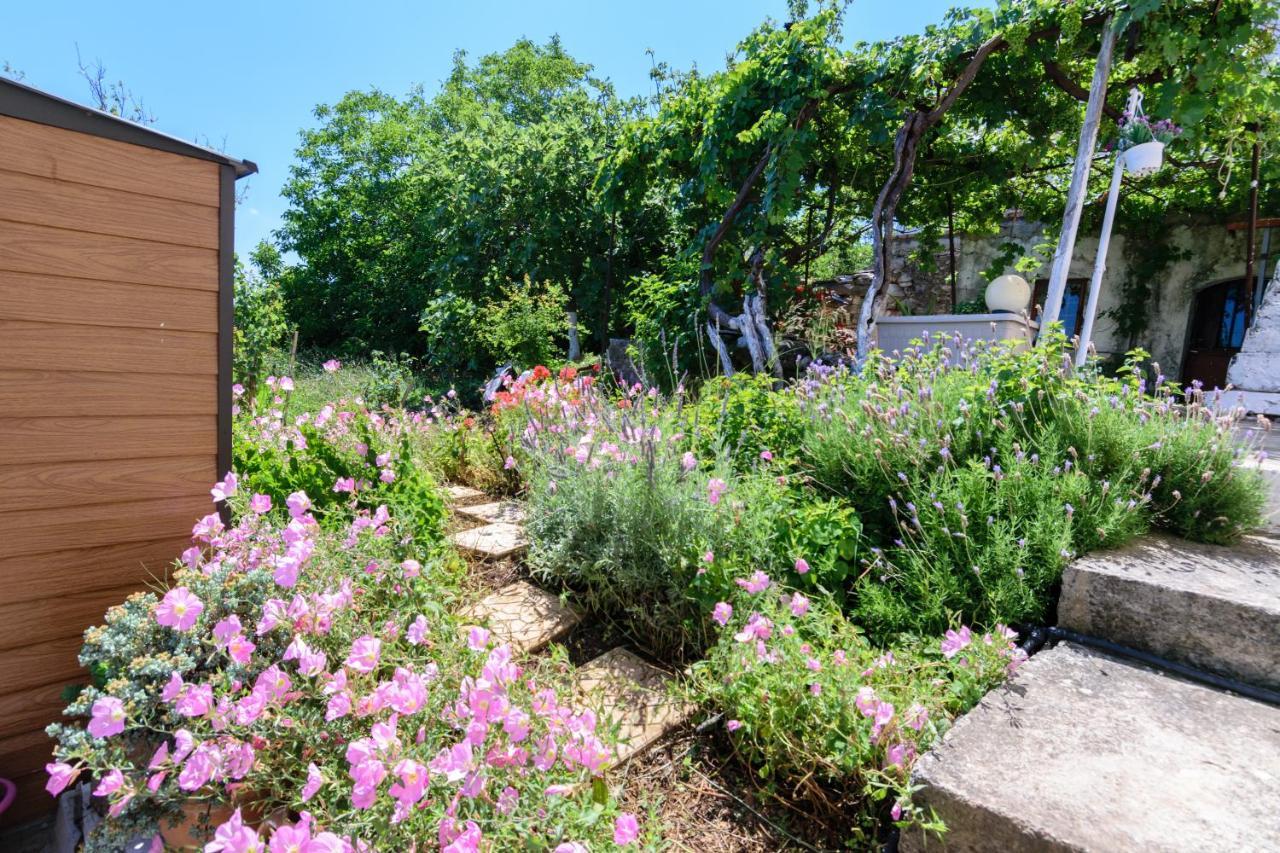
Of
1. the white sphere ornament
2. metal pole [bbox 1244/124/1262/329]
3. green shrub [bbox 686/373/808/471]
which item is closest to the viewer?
green shrub [bbox 686/373/808/471]

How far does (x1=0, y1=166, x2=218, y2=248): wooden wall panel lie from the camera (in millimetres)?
1622

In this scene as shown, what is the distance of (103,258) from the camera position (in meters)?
1.74

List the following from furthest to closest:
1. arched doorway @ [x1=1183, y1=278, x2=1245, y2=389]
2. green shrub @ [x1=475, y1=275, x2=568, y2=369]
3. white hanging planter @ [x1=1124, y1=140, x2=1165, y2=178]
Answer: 1. arched doorway @ [x1=1183, y1=278, x2=1245, y2=389]
2. green shrub @ [x1=475, y1=275, x2=568, y2=369]
3. white hanging planter @ [x1=1124, y1=140, x2=1165, y2=178]

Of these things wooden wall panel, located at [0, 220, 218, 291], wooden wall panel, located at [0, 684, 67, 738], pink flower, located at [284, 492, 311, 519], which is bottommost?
wooden wall panel, located at [0, 684, 67, 738]

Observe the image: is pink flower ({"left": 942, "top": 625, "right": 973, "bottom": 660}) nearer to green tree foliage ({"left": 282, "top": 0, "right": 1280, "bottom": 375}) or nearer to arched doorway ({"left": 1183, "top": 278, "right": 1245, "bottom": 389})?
green tree foliage ({"left": 282, "top": 0, "right": 1280, "bottom": 375})

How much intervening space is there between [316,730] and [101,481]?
115cm

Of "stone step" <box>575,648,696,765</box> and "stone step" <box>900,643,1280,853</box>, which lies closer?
"stone step" <box>900,643,1280,853</box>

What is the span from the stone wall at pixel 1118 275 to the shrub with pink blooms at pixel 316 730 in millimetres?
6960

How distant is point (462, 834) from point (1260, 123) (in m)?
6.57

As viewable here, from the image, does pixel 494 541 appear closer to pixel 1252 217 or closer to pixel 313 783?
pixel 313 783

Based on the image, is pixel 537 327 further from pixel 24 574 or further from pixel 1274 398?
pixel 1274 398

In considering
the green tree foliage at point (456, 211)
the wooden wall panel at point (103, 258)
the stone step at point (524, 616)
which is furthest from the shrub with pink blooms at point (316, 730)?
the green tree foliage at point (456, 211)

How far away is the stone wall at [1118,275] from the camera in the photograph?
23.5 feet

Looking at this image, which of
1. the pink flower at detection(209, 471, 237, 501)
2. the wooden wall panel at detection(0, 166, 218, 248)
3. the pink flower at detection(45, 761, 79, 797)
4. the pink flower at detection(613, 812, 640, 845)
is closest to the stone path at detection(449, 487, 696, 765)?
the pink flower at detection(613, 812, 640, 845)
